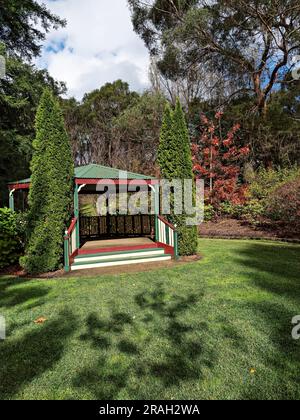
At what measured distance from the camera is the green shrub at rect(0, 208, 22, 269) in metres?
6.30

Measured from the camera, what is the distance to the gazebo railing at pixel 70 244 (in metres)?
6.01

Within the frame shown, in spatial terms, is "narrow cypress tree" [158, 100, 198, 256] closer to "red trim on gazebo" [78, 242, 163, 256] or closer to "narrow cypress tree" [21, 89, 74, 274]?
"red trim on gazebo" [78, 242, 163, 256]

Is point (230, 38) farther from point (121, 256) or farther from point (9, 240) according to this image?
point (9, 240)

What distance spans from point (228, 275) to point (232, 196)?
8.36 meters

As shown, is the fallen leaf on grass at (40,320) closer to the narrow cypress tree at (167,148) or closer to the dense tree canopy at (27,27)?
the narrow cypress tree at (167,148)

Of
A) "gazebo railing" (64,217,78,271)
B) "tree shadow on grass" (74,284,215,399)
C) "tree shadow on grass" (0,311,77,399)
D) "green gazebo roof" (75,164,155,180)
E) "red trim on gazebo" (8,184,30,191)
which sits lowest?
"tree shadow on grass" (0,311,77,399)

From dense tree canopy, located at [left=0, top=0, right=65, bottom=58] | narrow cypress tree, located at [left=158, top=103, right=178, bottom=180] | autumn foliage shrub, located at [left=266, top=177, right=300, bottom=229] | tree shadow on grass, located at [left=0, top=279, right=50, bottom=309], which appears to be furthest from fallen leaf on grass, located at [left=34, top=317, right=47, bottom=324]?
dense tree canopy, located at [left=0, top=0, right=65, bottom=58]

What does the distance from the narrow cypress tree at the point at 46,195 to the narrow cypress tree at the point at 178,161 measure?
288 centimetres

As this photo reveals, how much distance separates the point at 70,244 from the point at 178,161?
11.8 feet

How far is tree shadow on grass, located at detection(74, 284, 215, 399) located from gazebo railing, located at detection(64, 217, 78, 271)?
269 centimetres

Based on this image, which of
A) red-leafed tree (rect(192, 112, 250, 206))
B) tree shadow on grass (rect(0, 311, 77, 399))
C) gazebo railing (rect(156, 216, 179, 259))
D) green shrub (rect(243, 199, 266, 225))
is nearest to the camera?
tree shadow on grass (rect(0, 311, 77, 399))

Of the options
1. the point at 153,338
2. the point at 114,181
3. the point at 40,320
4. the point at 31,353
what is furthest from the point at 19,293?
the point at 114,181

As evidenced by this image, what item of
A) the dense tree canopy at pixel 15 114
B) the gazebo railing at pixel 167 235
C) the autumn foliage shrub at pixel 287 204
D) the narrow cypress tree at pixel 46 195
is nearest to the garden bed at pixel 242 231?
the autumn foliage shrub at pixel 287 204
